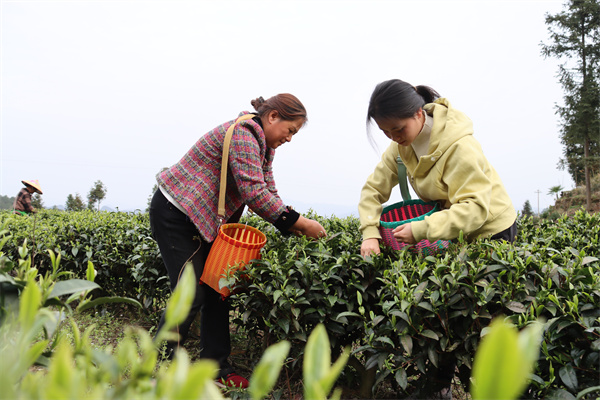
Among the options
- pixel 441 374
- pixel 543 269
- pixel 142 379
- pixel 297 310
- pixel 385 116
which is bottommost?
pixel 441 374

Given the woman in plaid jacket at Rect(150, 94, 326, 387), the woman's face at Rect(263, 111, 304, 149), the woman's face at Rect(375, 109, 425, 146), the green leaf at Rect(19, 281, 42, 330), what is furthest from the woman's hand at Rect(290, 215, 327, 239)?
the green leaf at Rect(19, 281, 42, 330)

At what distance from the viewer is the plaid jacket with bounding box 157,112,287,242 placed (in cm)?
278

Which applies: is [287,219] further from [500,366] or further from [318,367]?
[500,366]

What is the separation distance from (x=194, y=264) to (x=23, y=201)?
11084 mm

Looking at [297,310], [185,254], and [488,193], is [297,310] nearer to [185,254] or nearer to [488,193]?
[185,254]

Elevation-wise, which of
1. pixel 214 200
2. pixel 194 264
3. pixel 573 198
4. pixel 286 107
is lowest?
pixel 573 198

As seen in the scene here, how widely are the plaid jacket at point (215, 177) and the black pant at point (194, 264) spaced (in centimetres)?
12

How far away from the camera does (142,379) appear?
1.99 ft

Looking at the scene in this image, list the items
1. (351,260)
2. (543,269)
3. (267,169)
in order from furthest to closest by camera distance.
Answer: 1. (267,169)
2. (351,260)
3. (543,269)

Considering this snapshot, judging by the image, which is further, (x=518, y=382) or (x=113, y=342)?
(x=113, y=342)

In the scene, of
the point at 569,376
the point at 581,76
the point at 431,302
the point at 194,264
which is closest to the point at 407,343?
the point at 431,302

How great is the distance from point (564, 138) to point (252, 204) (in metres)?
28.7

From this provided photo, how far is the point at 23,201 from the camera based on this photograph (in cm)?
1171

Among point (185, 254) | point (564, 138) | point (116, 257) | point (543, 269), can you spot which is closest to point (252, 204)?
point (185, 254)
